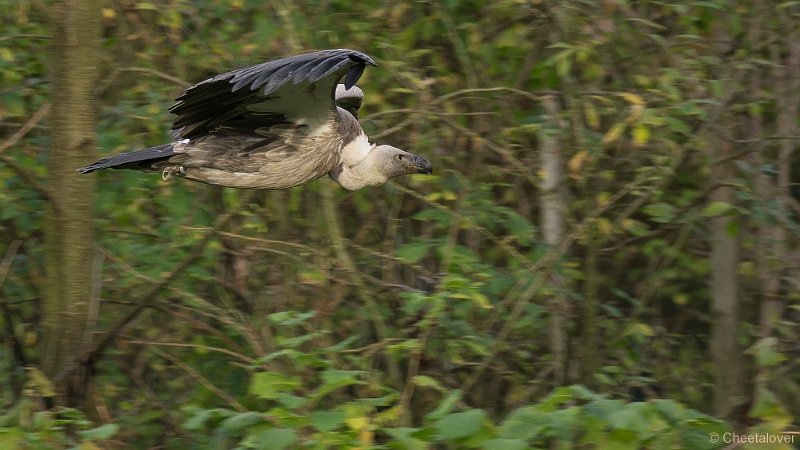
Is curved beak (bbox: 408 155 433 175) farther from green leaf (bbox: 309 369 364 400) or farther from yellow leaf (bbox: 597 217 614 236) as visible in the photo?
yellow leaf (bbox: 597 217 614 236)

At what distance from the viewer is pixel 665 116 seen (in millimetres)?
5664

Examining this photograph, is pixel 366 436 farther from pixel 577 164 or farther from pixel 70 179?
pixel 577 164

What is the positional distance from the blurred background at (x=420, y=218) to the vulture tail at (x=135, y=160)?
580mm

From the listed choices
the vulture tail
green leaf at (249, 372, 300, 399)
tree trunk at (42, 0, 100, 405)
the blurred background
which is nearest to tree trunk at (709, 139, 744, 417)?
the blurred background

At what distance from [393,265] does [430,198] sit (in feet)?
1.76

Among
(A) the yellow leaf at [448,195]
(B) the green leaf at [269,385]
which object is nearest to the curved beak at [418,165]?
(A) the yellow leaf at [448,195]

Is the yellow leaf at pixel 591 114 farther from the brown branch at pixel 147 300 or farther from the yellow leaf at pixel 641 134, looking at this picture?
the brown branch at pixel 147 300

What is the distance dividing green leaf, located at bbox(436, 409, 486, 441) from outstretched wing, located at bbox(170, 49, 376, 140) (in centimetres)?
127

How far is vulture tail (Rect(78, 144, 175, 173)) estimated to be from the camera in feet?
14.7

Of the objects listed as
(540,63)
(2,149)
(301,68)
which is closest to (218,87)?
(301,68)

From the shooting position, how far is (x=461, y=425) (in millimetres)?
4223

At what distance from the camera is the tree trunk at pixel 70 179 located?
5.09 metres

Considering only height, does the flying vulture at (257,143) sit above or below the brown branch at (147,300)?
above

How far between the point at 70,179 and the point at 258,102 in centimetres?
112
